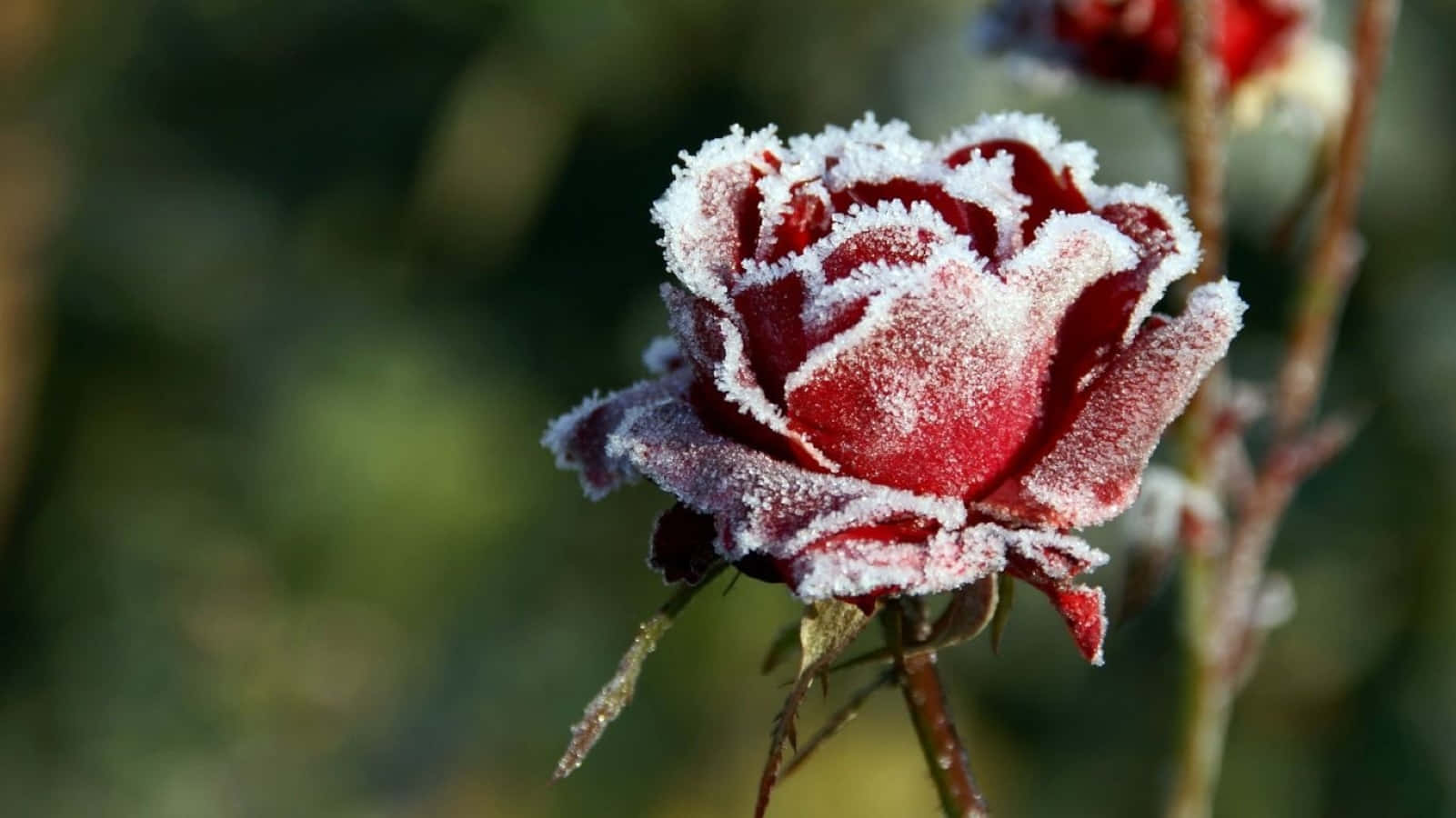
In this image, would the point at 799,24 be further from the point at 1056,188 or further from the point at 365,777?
the point at 1056,188

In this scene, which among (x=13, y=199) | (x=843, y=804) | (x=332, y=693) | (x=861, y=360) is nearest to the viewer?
(x=861, y=360)

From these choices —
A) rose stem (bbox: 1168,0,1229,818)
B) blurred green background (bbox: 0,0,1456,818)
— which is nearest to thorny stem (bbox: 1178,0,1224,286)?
rose stem (bbox: 1168,0,1229,818)

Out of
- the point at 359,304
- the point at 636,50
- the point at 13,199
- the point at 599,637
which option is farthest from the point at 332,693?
the point at 636,50

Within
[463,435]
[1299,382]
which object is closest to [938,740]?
[1299,382]

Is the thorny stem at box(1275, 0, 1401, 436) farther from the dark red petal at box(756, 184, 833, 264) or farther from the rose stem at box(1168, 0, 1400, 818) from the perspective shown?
the dark red petal at box(756, 184, 833, 264)

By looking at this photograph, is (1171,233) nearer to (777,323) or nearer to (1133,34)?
(777,323)

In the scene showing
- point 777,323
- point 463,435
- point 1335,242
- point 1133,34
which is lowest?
point 777,323
